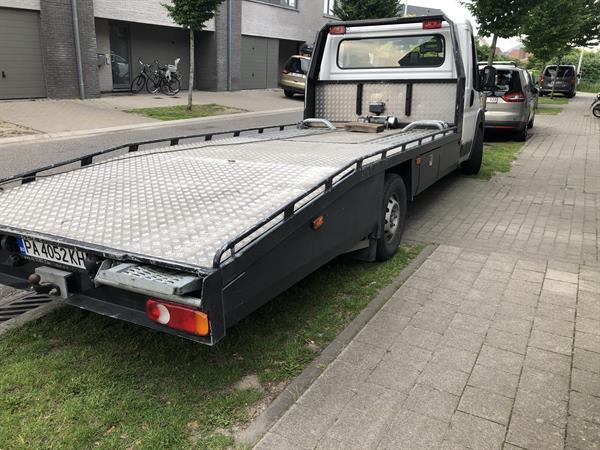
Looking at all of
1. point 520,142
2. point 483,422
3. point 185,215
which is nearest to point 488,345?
point 483,422

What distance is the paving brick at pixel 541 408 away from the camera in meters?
2.70

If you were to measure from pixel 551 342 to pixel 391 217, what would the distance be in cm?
183

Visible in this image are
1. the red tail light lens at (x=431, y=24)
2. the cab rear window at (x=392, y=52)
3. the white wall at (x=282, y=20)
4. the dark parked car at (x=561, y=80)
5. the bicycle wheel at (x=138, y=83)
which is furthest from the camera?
the dark parked car at (x=561, y=80)

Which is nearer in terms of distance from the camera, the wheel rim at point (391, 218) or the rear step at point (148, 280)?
the rear step at point (148, 280)

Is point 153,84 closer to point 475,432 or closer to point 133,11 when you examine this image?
point 133,11

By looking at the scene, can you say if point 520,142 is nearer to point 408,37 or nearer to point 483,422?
point 408,37

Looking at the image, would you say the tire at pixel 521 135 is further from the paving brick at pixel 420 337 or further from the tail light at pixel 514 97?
the paving brick at pixel 420 337

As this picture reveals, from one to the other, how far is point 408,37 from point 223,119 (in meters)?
10.5

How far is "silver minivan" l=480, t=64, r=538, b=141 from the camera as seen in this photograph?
12.8 metres

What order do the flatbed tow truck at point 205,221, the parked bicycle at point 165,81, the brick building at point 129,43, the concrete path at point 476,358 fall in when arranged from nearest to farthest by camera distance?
the flatbed tow truck at point 205,221 → the concrete path at point 476,358 → the brick building at point 129,43 → the parked bicycle at point 165,81

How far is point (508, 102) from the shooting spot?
12.9 m

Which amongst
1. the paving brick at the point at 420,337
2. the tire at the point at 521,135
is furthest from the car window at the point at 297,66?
the paving brick at the point at 420,337

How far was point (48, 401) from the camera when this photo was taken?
2.78 m

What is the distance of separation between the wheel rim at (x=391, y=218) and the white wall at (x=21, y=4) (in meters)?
16.0
